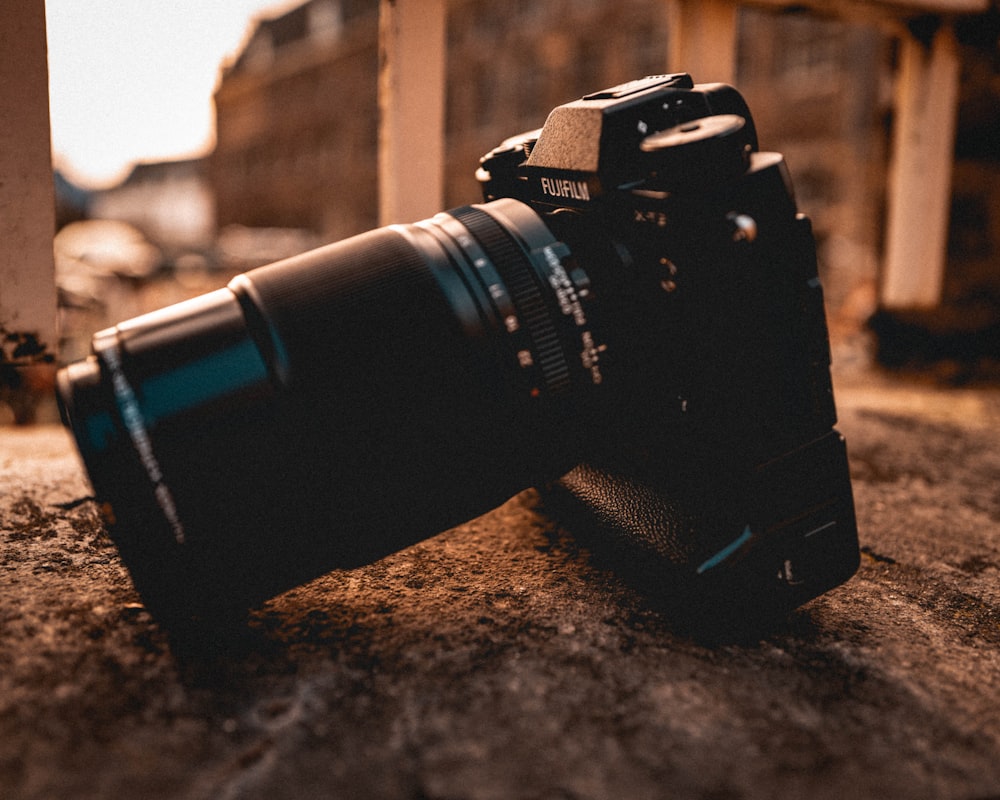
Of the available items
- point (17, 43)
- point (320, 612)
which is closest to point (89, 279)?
point (17, 43)

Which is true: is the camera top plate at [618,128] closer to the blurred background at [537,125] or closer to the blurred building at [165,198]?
the blurred background at [537,125]

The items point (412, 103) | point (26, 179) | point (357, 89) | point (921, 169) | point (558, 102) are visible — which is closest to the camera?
point (26, 179)

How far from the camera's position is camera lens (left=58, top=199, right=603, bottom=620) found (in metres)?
0.61

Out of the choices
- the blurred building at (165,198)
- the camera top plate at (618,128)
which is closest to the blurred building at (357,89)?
the blurred building at (165,198)

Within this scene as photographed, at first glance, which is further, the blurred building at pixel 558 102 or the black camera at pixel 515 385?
the blurred building at pixel 558 102

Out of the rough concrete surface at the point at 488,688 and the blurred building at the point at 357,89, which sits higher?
the blurred building at the point at 357,89

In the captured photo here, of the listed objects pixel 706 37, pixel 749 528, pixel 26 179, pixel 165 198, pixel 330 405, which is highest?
pixel 706 37

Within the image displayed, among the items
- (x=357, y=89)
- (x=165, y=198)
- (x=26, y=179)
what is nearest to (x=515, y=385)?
(x=26, y=179)

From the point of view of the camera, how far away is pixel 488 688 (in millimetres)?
638

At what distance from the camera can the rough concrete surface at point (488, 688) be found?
54 cm

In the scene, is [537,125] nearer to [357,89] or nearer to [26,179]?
[357,89]

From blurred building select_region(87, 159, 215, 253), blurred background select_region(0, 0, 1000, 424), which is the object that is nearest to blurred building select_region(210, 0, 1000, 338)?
blurred background select_region(0, 0, 1000, 424)

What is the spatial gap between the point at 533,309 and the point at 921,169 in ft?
5.72

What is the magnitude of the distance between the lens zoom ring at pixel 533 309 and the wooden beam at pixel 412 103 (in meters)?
0.68
